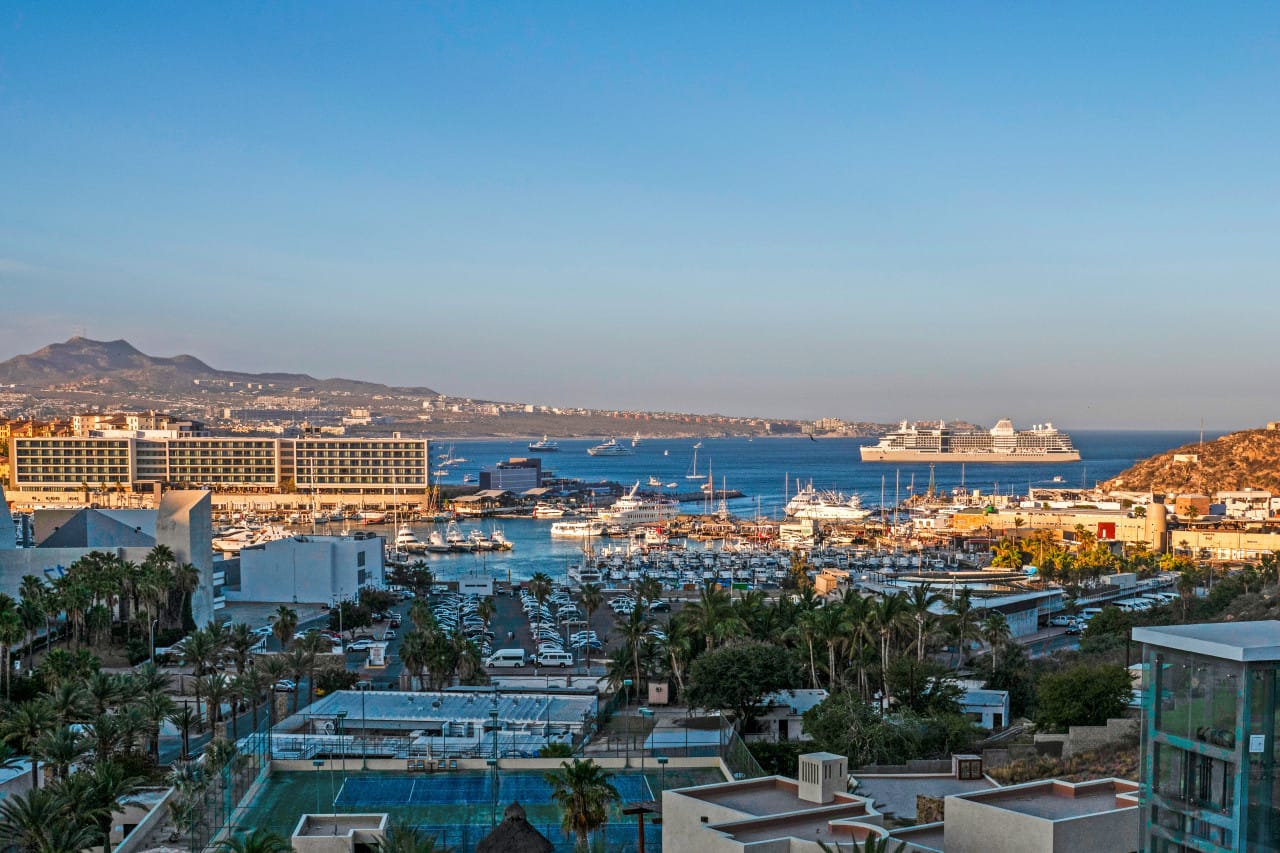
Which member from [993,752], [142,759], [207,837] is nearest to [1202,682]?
[207,837]

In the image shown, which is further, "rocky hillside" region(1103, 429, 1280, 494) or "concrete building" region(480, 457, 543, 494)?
"concrete building" region(480, 457, 543, 494)

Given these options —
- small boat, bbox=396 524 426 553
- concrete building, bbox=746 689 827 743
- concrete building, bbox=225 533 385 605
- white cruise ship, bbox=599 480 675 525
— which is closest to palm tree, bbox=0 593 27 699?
concrete building, bbox=746 689 827 743

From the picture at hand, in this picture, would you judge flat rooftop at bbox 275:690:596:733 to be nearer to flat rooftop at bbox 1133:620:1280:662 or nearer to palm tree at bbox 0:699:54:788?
palm tree at bbox 0:699:54:788

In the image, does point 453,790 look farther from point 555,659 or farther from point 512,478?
point 512,478

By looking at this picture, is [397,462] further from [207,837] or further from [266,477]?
[207,837]

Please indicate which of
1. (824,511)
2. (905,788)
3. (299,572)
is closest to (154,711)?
(905,788)

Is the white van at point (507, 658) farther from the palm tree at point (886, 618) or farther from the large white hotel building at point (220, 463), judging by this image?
the large white hotel building at point (220, 463)
